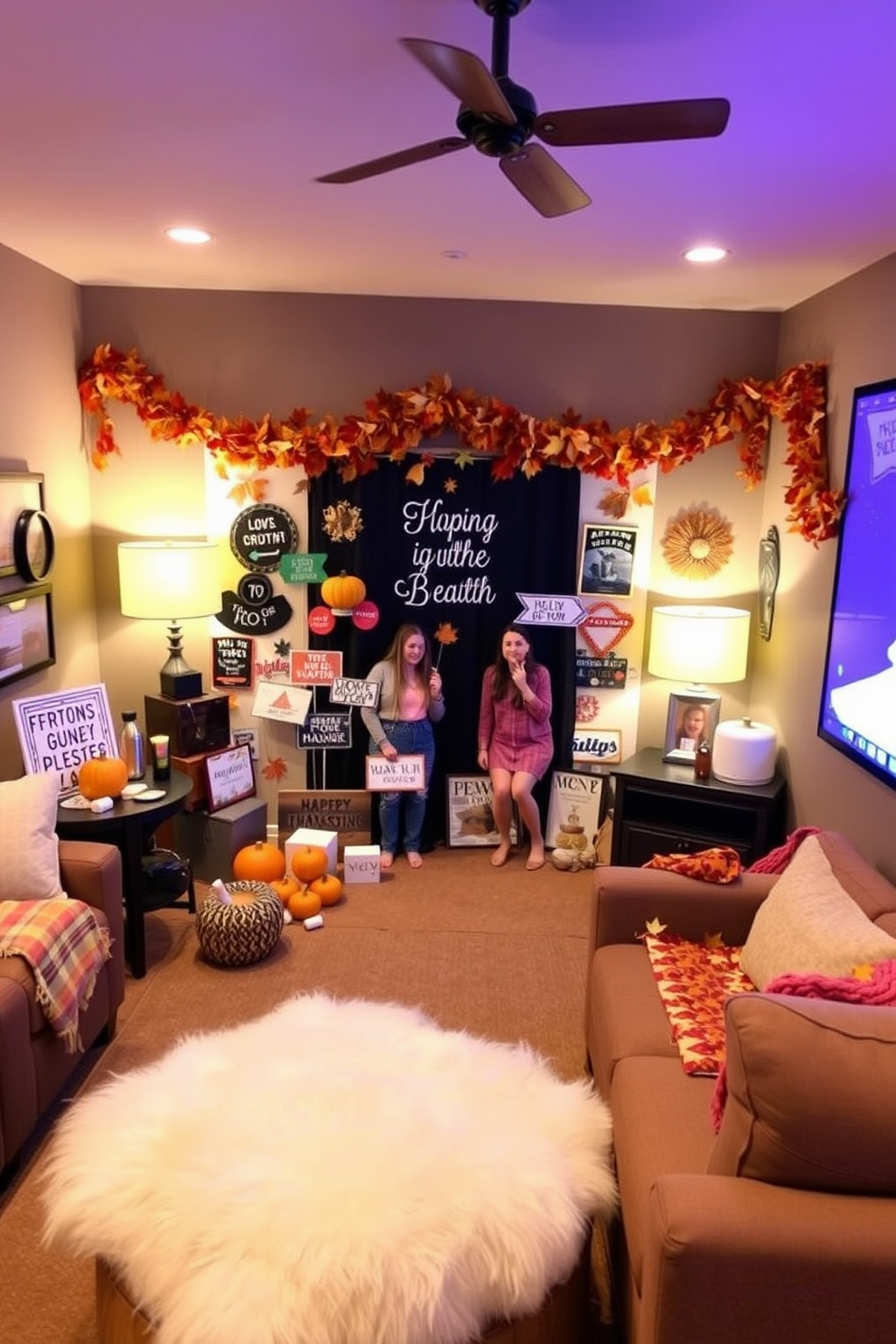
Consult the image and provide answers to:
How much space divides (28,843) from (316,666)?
1.83 metres

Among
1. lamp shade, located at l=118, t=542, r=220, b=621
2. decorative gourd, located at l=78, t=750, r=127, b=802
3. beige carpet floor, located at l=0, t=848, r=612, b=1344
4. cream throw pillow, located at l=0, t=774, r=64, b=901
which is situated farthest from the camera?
lamp shade, located at l=118, t=542, r=220, b=621

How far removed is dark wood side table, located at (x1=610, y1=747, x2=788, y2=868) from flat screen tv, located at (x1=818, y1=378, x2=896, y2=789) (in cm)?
57

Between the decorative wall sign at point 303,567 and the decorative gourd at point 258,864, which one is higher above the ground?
the decorative wall sign at point 303,567

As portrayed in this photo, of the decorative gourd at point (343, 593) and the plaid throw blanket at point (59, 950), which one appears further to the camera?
the decorative gourd at point (343, 593)

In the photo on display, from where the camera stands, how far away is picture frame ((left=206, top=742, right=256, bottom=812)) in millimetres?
3932

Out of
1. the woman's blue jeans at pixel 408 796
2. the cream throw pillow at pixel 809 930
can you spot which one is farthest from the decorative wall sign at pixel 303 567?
the cream throw pillow at pixel 809 930

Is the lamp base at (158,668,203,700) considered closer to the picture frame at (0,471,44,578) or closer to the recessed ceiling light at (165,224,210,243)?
the picture frame at (0,471,44,578)

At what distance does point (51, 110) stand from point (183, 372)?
6.80ft

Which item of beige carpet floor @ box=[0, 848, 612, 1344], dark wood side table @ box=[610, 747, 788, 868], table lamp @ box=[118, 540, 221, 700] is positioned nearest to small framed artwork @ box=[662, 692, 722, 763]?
dark wood side table @ box=[610, 747, 788, 868]

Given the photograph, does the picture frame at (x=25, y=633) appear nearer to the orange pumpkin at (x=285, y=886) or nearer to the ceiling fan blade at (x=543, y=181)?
the orange pumpkin at (x=285, y=886)

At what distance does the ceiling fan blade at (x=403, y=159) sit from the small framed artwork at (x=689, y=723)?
2.76 meters

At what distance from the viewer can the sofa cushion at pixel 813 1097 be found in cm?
133

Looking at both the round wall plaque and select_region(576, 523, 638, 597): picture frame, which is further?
select_region(576, 523, 638, 597): picture frame

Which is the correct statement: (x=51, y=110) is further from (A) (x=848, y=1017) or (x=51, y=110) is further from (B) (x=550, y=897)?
(B) (x=550, y=897)
